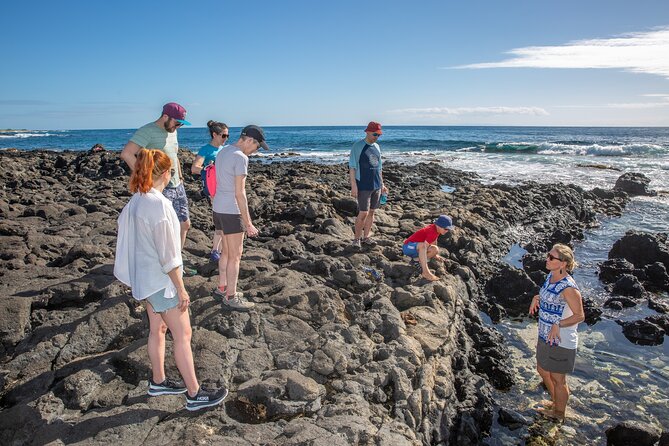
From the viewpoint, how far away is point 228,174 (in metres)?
4.66

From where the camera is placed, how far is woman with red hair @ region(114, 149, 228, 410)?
314cm

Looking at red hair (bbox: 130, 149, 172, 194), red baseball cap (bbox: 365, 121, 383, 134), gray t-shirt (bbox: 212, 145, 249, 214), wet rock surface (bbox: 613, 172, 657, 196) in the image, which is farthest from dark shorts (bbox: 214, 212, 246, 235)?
wet rock surface (bbox: 613, 172, 657, 196)

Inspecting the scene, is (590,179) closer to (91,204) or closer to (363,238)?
(363,238)

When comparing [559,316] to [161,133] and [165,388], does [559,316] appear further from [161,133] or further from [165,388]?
[161,133]

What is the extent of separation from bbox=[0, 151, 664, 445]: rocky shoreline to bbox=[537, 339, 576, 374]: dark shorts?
0.83 meters

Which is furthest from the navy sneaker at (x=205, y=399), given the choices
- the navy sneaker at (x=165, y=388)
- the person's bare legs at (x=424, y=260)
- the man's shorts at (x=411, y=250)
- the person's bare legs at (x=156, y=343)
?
the man's shorts at (x=411, y=250)

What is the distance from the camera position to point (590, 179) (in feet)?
78.5

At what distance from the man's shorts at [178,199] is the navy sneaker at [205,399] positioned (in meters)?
2.69

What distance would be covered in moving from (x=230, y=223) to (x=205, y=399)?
192 centimetres

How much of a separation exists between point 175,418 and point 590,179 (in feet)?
84.7

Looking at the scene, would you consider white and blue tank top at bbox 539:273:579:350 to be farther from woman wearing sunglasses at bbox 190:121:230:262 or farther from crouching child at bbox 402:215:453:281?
woman wearing sunglasses at bbox 190:121:230:262

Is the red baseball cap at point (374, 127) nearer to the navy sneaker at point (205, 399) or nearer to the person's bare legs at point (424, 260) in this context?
the person's bare legs at point (424, 260)

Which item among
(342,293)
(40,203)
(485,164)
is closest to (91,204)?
(40,203)

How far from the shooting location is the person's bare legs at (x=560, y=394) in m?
4.64
